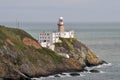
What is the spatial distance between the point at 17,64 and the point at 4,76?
8691 mm

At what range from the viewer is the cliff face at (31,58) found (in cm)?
11710

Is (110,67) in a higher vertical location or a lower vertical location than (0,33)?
lower

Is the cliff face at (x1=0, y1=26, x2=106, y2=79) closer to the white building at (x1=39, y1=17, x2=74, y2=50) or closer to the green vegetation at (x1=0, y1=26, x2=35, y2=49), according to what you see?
the green vegetation at (x1=0, y1=26, x2=35, y2=49)

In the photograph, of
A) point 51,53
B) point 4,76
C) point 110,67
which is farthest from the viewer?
point 110,67

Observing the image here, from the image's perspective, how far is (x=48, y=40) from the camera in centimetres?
15738

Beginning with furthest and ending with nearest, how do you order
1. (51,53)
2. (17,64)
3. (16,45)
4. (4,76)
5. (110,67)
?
1. (110,67)
2. (51,53)
3. (16,45)
4. (17,64)
5. (4,76)

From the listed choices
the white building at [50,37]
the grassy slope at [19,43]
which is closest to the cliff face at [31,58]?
the grassy slope at [19,43]

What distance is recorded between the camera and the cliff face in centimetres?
11710

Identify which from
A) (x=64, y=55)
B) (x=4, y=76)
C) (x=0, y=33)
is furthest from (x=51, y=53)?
(x=4, y=76)

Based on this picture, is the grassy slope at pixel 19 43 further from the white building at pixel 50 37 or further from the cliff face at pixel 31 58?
the white building at pixel 50 37

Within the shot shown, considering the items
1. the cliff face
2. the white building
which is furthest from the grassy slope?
the white building

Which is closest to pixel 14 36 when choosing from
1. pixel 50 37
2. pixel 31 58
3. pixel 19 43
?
pixel 19 43

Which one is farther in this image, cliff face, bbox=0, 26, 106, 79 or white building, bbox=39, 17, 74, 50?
white building, bbox=39, 17, 74, 50

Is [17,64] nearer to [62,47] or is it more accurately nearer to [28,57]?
[28,57]
